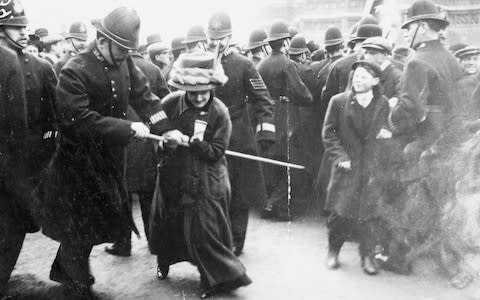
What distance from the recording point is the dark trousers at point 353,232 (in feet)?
17.5

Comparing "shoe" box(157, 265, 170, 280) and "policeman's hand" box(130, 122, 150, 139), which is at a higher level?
"policeman's hand" box(130, 122, 150, 139)

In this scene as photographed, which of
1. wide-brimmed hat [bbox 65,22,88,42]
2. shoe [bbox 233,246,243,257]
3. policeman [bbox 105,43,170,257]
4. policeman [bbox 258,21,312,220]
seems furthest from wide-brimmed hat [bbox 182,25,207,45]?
shoe [bbox 233,246,243,257]

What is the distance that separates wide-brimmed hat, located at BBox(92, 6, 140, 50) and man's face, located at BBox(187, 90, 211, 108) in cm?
68

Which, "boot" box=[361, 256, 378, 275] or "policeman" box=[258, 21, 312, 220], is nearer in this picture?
"boot" box=[361, 256, 378, 275]

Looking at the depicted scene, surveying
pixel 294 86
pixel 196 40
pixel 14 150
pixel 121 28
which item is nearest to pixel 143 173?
pixel 14 150

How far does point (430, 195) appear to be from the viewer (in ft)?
17.1

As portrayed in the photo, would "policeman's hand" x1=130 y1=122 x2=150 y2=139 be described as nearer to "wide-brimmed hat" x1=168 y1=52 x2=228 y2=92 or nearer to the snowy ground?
"wide-brimmed hat" x1=168 y1=52 x2=228 y2=92

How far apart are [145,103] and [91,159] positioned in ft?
2.33

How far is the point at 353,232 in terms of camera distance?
5.48 meters

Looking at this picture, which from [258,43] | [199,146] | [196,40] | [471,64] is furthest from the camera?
[258,43]

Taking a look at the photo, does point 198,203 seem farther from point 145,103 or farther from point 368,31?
point 368,31

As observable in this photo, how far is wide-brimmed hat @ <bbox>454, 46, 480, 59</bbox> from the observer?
19.5 ft

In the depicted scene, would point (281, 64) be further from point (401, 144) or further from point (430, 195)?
point (430, 195)

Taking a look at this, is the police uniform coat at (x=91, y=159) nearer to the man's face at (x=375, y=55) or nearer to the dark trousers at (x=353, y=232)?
the dark trousers at (x=353, y=232)
